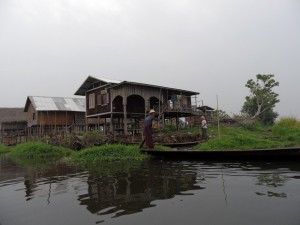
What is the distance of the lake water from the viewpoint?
13.6 feet

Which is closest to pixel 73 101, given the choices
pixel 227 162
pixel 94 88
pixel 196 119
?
pixel 94 88

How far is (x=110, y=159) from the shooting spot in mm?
12211

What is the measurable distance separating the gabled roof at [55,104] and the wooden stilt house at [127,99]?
6.81m

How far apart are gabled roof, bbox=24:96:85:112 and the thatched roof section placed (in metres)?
3.42

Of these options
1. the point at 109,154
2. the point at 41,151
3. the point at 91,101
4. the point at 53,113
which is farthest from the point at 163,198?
the point at 53,113

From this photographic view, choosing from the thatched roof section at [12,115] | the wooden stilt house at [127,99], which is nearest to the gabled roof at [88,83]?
the wooden stilt house at [127,99]

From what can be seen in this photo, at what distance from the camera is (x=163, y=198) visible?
520 cm

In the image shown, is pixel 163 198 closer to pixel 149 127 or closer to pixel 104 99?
pixel 149 127

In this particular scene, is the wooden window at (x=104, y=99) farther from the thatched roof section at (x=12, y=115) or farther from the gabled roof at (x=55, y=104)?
the thatched roof section at (x=12, y=115)

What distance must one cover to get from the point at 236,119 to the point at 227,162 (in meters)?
19.5

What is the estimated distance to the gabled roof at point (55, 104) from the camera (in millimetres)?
29831

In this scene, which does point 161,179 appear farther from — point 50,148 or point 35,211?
point 50,148

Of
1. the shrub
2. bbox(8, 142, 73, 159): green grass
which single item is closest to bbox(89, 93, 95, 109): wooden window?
bbox(8, 142, 73, 159): green grass

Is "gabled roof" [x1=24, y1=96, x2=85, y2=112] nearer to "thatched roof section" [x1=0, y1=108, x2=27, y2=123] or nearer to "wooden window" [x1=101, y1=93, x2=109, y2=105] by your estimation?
"thatched roof section" [x1=0, y1=108, x2=27, y2=123]
